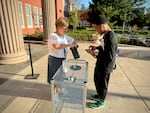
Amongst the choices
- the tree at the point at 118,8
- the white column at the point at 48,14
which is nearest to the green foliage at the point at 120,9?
the tree at the point at 118,8

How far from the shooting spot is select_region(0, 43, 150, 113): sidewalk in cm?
295

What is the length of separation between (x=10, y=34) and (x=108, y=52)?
4.08 m

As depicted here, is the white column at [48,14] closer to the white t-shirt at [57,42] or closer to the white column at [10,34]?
the white column at [10,34]

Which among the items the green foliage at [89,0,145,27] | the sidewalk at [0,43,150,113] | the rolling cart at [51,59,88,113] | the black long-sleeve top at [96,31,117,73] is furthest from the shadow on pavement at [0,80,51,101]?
the green foliage at [89,0,145,27]

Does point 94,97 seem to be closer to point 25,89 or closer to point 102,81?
point 102,81

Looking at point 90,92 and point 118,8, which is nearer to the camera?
point 90,92

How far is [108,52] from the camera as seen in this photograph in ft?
8.65

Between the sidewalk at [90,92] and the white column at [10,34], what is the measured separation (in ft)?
2.99

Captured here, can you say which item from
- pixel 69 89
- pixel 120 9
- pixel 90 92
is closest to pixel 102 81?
pixel 69 89

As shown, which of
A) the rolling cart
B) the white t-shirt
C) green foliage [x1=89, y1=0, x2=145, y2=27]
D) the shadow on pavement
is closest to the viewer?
the rolling cart

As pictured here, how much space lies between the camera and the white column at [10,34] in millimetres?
5152

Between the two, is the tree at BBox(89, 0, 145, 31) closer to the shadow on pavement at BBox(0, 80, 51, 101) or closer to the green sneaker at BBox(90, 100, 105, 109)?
the shadow on pavement at BBox(0, 80, 51, 101)

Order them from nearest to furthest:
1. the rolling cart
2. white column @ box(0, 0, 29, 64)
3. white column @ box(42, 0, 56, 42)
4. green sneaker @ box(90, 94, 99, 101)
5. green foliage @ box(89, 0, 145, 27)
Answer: the rolling cart → green sneaker @ box(90, 94, 99, 101) → white column @ box(0, 0, 29, 64) → white column @ box(42, 0, 56, 42) → green foliage @ box(89, 0, 145, 27)

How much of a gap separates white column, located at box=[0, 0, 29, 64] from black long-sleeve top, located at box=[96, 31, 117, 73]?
380 centimetres
